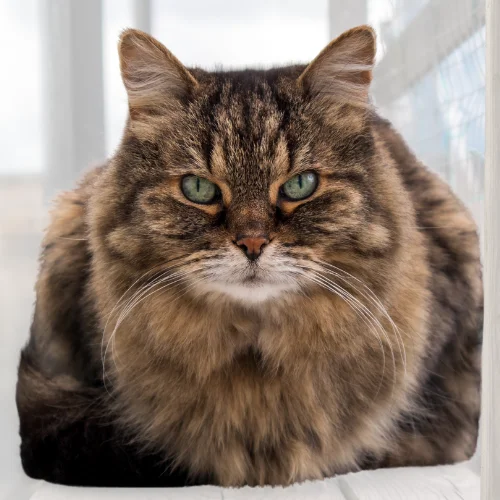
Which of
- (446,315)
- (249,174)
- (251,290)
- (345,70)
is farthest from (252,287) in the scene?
(446,315)

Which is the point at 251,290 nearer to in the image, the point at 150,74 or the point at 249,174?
the point at 249,174

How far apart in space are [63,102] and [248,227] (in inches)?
22.6

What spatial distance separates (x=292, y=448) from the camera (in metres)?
1.21

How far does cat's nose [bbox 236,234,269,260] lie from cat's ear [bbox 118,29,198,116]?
1.03 feet

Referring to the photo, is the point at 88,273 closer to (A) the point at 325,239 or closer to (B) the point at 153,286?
(B) the point at 153,286

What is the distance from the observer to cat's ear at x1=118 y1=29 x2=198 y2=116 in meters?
1.12

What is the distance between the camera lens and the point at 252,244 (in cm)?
103

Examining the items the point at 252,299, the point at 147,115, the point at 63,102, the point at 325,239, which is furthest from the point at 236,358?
the point at 63,102

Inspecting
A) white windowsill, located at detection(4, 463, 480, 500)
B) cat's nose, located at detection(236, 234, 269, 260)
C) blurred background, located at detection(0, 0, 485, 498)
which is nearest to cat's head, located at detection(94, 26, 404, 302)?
cat's nose, located at detection(236, 234, 269, 260)

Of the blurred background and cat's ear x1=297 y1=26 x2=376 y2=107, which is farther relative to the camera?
the blurred background

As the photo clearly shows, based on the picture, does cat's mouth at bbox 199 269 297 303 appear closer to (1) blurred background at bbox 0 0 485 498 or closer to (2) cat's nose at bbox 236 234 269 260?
(2) cat's nose at bbox 236 234 269 260

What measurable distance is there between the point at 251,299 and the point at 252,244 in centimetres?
12

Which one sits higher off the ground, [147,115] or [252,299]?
[147,115]

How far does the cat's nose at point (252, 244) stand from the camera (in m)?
1.03
